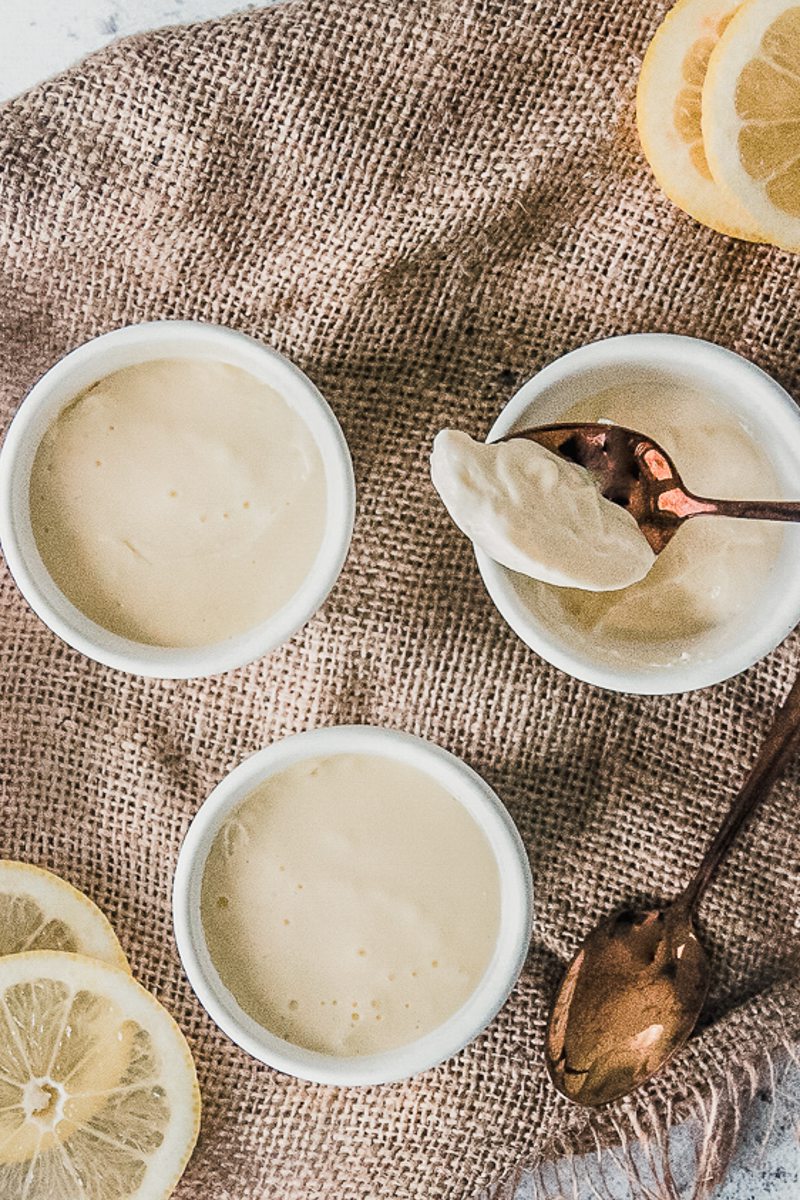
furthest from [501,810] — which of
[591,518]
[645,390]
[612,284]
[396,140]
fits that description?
[396,140]

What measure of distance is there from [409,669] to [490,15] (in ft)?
1.95

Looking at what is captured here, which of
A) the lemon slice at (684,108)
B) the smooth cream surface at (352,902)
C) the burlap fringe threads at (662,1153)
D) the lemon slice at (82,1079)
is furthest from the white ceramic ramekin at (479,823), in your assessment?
the lemon slice at (684,108)

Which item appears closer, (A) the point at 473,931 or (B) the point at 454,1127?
(A) the point at 473,931

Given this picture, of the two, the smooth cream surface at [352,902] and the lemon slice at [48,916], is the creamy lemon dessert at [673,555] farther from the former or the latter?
the lemon slice at [48,916]

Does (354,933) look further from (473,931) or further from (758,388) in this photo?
(758,388)

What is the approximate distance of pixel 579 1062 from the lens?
4.05 feet

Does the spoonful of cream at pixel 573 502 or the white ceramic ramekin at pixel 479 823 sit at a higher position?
the spoonful of cream at pixel 573 502

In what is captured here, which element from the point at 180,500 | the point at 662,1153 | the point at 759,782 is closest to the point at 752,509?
the point at 759,782

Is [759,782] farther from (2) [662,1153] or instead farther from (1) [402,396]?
(1) [402,396]

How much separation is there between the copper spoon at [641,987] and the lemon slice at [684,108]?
440 millimetres

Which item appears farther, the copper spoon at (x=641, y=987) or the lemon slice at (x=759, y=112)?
the copper spoon at (x=641, y=987)

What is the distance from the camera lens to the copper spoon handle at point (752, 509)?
1.05 meters

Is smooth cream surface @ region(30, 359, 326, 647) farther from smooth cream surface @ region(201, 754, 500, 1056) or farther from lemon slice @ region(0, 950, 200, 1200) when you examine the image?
lemon slice @ region(0, 950, 200, 1200)

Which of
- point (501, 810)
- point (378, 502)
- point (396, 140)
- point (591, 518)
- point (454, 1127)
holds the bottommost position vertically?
point (454, 1127)
